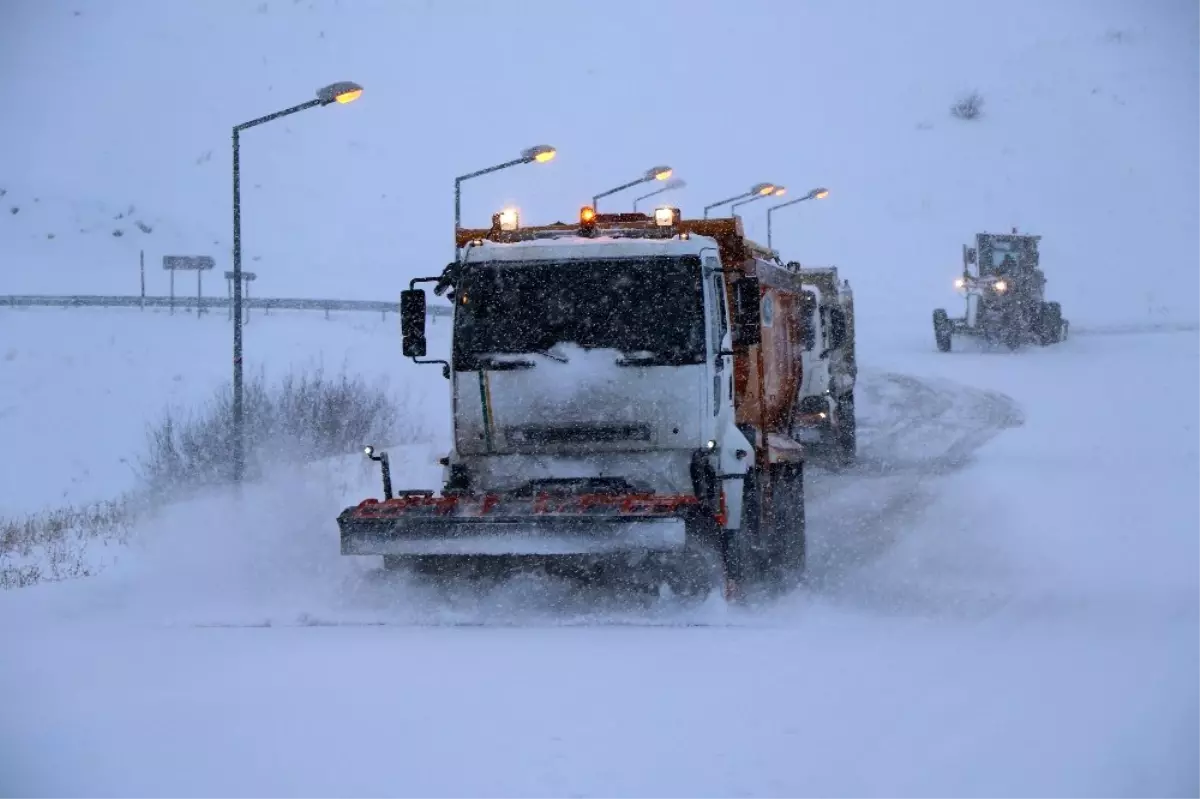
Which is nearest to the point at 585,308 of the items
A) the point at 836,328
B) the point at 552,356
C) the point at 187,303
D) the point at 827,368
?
the point at 552,356

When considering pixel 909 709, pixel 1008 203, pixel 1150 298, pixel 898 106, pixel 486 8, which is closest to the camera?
pixel 909 709

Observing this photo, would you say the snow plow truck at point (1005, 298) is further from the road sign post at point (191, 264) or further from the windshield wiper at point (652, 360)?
the windshield wiper at point (652, 360)

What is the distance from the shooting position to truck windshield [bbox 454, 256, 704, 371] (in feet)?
33.0

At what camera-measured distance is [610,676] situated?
739 centimetres

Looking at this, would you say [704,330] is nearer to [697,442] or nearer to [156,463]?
[697,442]

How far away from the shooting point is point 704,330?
10047 mm

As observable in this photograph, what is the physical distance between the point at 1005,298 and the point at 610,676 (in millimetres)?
36201

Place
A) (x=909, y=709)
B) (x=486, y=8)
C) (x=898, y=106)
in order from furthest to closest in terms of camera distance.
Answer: (x=486, y=8), (x=898, y=106), (x=909, y=709)

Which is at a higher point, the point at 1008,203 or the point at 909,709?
the point at 1008,203

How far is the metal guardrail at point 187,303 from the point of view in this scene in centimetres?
4156

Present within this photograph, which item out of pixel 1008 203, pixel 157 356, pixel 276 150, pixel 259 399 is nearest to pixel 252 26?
pixel 276 150

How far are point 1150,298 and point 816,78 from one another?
28926mm

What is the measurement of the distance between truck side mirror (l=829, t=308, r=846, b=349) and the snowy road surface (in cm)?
398

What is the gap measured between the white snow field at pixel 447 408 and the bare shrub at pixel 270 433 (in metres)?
2.28
